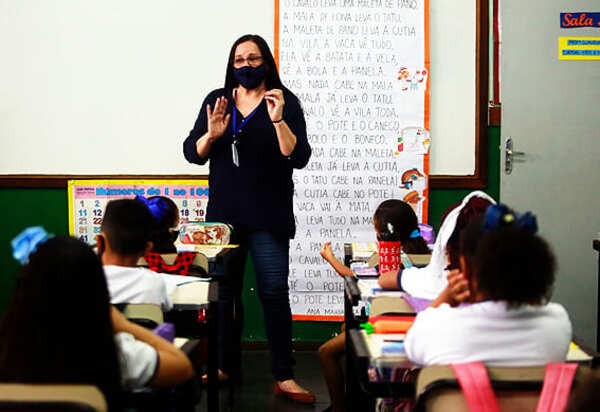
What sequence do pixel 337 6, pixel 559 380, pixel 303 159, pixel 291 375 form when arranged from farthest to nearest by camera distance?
pixel 337 6, pixel 291 375, pixel 303 159, pixel 559 380

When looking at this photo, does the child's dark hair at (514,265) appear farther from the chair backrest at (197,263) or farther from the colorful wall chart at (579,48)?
the colorful wall chart at (579,48)

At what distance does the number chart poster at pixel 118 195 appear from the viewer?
4.25 m

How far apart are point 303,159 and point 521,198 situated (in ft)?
5.88

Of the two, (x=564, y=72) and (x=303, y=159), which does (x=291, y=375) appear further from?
(x=564, y=72)

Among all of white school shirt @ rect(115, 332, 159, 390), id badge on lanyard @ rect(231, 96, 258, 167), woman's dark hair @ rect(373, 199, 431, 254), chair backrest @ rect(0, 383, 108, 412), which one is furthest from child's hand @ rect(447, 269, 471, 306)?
id badge on lanyard @ rect(231, 96, 258, 167)

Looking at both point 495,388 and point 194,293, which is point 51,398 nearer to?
point 495,388

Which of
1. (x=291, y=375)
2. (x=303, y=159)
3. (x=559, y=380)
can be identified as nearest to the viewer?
(x=559, y=380)

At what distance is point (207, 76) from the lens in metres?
4.24

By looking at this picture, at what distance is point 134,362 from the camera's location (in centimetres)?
146

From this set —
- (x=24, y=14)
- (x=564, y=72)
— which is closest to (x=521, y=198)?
(x=564, y=72)

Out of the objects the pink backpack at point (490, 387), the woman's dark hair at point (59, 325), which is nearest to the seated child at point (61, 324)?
the woman's dark hair at point (59, 325)

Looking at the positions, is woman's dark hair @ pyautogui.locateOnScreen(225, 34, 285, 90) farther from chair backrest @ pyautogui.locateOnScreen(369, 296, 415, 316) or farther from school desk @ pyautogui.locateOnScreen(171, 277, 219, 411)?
chair backrest @ pyautogui.locateOnScreen(369, 296, 415, 316)

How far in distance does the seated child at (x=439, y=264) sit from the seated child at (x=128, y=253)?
78cm

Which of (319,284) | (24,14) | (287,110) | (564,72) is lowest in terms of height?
(319,284)
